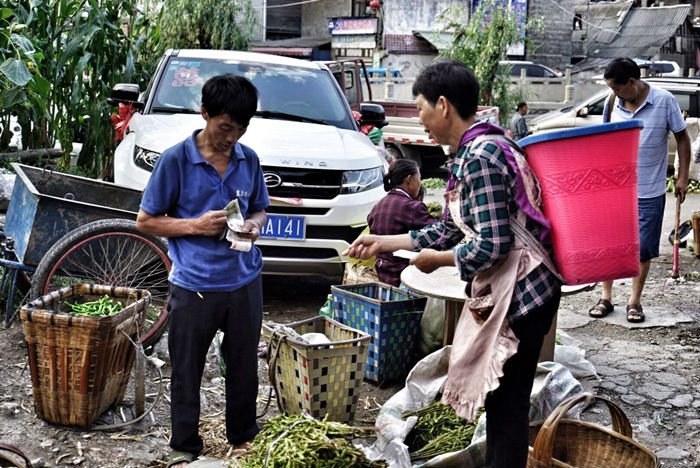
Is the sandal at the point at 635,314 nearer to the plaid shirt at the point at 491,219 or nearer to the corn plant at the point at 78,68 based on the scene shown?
the plaid shirt at the point at 491,219

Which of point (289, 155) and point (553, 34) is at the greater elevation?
point (553, 34)

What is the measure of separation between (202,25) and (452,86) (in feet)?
63.4

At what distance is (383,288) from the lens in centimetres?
547

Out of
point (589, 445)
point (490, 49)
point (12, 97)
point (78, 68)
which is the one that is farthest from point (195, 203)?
point (490, 49)

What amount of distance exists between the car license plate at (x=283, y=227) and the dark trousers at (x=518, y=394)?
3.55m

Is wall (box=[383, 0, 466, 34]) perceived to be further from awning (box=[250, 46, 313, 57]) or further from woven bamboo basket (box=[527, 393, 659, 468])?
woven bamboo basket (box=[527, 393, 659, 468])

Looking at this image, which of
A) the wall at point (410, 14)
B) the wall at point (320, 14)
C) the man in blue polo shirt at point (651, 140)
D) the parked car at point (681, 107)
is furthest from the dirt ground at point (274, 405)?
the wall at point (320, 14)

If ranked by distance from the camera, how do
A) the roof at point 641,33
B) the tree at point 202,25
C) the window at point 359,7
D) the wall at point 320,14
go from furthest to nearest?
1. the roof at point 641,33
2. the wall at point 320,14
3. the window at point 359,7
4. the tree at point 202,25

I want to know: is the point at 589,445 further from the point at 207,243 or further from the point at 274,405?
the point at 207,243

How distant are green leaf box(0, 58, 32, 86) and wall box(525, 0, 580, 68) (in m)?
27.7

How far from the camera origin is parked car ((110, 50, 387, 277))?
6320 millimetres

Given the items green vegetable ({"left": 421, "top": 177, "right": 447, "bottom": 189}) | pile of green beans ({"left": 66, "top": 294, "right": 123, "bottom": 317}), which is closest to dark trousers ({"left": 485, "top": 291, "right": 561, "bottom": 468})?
pile of green beans ({"left": 66, "top": 294, "right": 123, "bottom": 317})

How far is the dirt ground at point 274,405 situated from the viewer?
13.1ft

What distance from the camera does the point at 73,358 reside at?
13.2 ft
